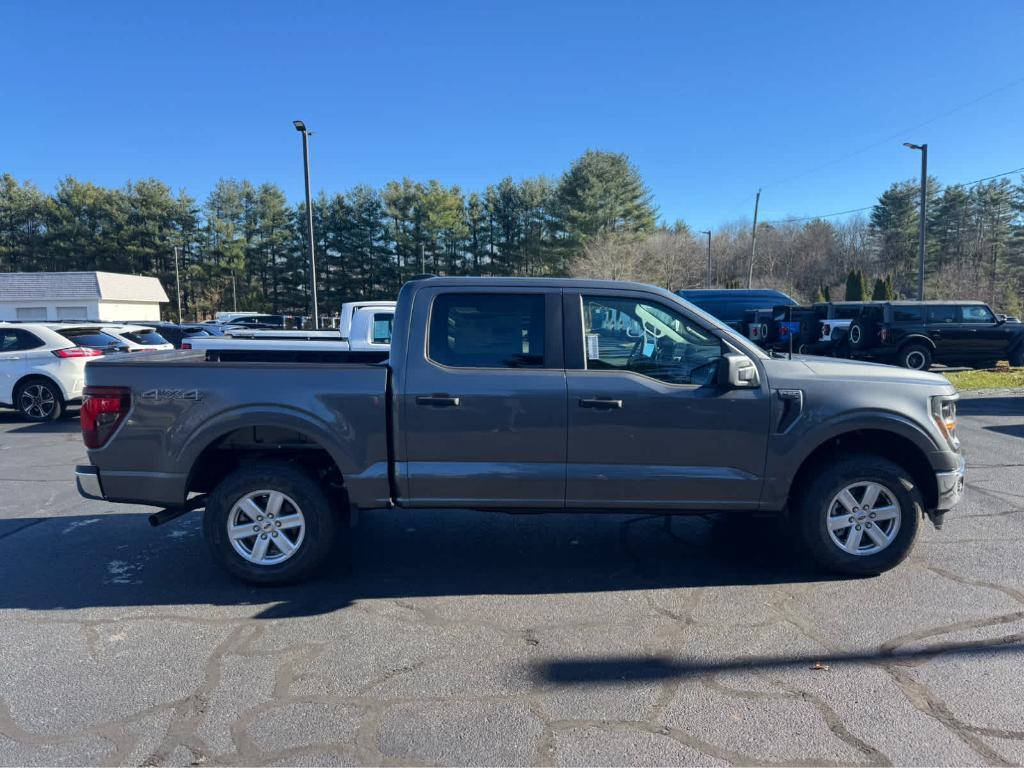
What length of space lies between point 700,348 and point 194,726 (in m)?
3.41

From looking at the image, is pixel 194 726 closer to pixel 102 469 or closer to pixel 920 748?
pixel 102 469

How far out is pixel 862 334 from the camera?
17109mm

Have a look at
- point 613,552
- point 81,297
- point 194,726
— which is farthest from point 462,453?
point 81,297

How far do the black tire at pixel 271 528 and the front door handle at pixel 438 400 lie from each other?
94 cm

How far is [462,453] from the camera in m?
4.14

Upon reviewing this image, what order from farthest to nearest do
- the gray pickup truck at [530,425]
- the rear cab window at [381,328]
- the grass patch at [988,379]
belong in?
the grass patch at [988,379]
the rear cab window at [381,328]
the gray pickup truck at [530,425]

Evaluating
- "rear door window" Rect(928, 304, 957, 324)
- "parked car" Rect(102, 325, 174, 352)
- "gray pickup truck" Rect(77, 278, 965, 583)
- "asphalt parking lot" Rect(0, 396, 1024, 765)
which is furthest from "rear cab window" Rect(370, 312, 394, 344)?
"rear door window" Rect(928, 304, 957, 324)

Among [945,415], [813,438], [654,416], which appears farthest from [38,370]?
[945,415]

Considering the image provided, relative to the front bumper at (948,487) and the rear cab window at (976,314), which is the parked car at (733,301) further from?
the front bumper at (948,487)

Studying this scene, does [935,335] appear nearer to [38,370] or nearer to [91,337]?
[91,337]

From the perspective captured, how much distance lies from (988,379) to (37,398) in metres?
20.3

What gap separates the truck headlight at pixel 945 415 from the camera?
13.9ft

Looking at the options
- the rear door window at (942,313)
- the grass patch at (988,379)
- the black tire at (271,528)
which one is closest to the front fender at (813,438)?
the black tire at (271,528)

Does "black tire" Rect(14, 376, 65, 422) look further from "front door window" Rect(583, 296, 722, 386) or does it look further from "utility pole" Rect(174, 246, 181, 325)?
"utility pole" Rect(174, 246, 181, 325)
